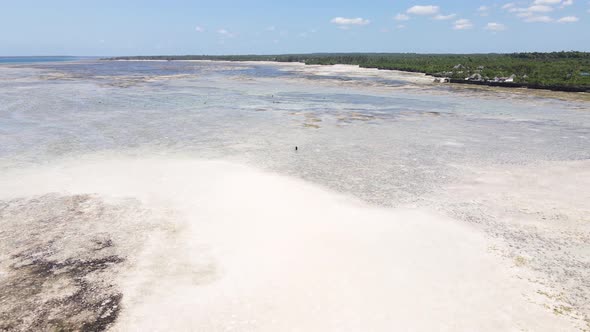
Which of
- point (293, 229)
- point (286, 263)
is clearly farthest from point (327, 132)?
point (286, 263)

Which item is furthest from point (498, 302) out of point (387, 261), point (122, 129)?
point (122, 129)

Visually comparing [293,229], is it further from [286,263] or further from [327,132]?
[327,132]

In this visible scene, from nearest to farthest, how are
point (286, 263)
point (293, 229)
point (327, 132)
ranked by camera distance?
point (286, 263), point (293, 229), point (327, 132)

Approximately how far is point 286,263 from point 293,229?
1478 mm

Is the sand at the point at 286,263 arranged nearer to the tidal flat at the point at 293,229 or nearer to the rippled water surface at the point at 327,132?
the tidal flat at the point at 293,229

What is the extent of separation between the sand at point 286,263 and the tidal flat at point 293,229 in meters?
0.03

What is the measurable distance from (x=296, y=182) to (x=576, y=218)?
7337mm

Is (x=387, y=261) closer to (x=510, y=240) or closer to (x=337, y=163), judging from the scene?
(x=510, y=240)

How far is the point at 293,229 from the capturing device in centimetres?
924

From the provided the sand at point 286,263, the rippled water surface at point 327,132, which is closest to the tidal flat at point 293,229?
the sand at point 286,263

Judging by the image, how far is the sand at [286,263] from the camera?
6289 millimetres

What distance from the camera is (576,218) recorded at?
32.7 ft

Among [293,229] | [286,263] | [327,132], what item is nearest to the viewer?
[286,263]

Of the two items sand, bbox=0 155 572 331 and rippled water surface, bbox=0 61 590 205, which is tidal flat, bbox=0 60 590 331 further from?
rippled water surface, bbox=0 61 590 205
